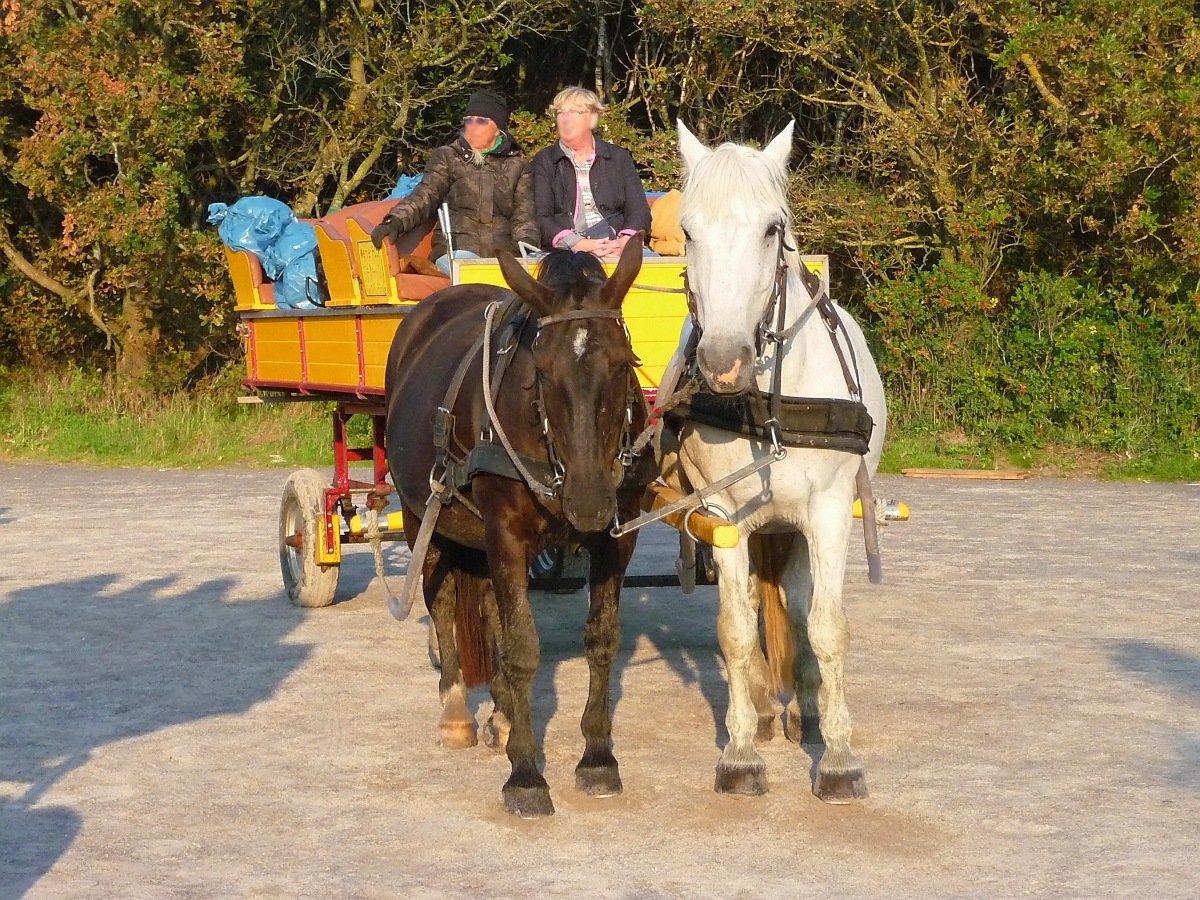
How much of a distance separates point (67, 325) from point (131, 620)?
517 inches

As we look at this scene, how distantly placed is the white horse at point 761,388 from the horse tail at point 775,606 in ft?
0.51

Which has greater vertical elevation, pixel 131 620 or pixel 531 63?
pixel 531 63

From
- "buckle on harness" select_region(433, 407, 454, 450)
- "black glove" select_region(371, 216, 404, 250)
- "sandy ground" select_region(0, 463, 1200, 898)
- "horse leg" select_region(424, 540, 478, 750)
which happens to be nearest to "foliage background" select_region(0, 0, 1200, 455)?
"sandy ground" select_region(0, 463, 1200, 898)

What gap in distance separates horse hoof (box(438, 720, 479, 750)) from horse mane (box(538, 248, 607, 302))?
177 cm

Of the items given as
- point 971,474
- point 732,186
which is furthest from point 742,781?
point 971,474

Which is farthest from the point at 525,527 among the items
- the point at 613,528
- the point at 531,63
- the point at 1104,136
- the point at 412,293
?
the point at 531,63

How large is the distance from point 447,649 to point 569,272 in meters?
1.89

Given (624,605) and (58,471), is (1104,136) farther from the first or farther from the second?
(58,471)

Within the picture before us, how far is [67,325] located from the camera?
2033 centimetres

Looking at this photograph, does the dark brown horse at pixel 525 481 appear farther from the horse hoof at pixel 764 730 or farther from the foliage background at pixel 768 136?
the foliage background at pixel 768 136

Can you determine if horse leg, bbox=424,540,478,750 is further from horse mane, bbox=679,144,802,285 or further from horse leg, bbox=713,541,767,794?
horse mane, bbox=679,144,802,285

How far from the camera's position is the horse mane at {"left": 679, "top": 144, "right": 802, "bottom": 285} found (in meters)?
4.64

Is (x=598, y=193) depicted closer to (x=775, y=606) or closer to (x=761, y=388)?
(x=775, y=606)

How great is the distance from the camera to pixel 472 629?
6094 mm
